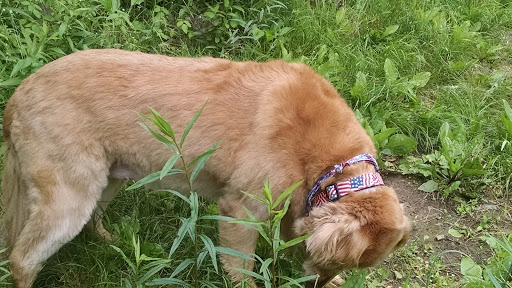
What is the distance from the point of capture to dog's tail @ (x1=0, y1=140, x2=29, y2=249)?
3.02 m

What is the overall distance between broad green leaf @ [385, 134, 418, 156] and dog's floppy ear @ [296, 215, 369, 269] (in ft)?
5.99

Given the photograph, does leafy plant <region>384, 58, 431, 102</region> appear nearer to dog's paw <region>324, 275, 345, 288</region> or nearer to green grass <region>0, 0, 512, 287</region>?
green grass <region>0, 0, 512, 287</region>

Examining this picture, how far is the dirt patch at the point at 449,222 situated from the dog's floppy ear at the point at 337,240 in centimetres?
108

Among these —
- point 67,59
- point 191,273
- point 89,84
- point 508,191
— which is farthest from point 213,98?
point 508,191

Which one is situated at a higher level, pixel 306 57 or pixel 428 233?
pixel 306 57

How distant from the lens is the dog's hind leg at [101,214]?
136 inches

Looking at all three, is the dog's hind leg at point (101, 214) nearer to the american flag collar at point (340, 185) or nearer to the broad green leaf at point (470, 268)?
the american flag collar at point (340, 185)

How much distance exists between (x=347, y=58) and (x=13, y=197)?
2.98m

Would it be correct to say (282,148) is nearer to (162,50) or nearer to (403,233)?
(403,233)

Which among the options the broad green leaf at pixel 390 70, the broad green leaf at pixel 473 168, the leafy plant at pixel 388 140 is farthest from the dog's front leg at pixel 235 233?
the broad green leaf at pixel 390 70

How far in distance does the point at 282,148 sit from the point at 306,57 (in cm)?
215

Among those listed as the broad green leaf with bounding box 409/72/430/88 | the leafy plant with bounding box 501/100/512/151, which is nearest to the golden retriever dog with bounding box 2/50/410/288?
the leafy plant with bounding box 501/100/512/151

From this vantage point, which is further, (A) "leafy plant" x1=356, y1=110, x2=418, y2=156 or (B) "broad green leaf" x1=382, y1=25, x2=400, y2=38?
(B) "broad green leaf" x1=382, y1=25, x2=400, y2=38

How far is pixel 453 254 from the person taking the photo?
370cm
